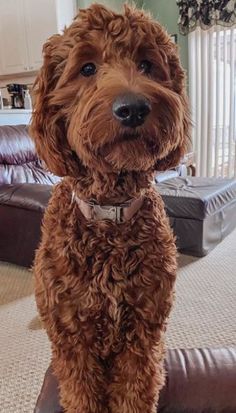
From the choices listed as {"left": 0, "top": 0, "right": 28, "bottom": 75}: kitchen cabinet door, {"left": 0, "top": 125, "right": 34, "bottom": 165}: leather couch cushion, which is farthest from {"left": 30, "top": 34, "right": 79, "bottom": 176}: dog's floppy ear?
{"left": 0, "top": 0, "right": 28, "bottom": 75}: kitchen cabinet door

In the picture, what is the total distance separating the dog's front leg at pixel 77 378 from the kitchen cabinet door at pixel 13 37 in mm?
3999

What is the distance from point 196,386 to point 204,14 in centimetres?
393

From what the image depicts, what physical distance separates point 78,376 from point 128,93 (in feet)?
2.13

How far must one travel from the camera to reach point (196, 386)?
93 centimetres

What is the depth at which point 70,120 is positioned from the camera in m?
0.78

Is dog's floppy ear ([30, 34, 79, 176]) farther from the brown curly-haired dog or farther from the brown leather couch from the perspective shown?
the brown leather couch

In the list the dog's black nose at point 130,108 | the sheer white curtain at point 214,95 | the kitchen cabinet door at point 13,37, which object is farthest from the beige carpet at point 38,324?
the kitchen cabinet door at point 13,37

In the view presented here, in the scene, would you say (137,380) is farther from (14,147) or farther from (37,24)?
(37,24)

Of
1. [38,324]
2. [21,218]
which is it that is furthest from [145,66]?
[21,218]

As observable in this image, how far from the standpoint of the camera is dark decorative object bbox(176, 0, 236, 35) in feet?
12.6

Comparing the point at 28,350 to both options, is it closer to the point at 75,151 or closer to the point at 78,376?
the point at 78,376

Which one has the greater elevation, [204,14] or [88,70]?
[204,14]

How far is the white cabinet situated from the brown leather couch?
1440 mm

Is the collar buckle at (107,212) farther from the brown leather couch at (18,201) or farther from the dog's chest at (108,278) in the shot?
the brown leather couch at (18,201)
